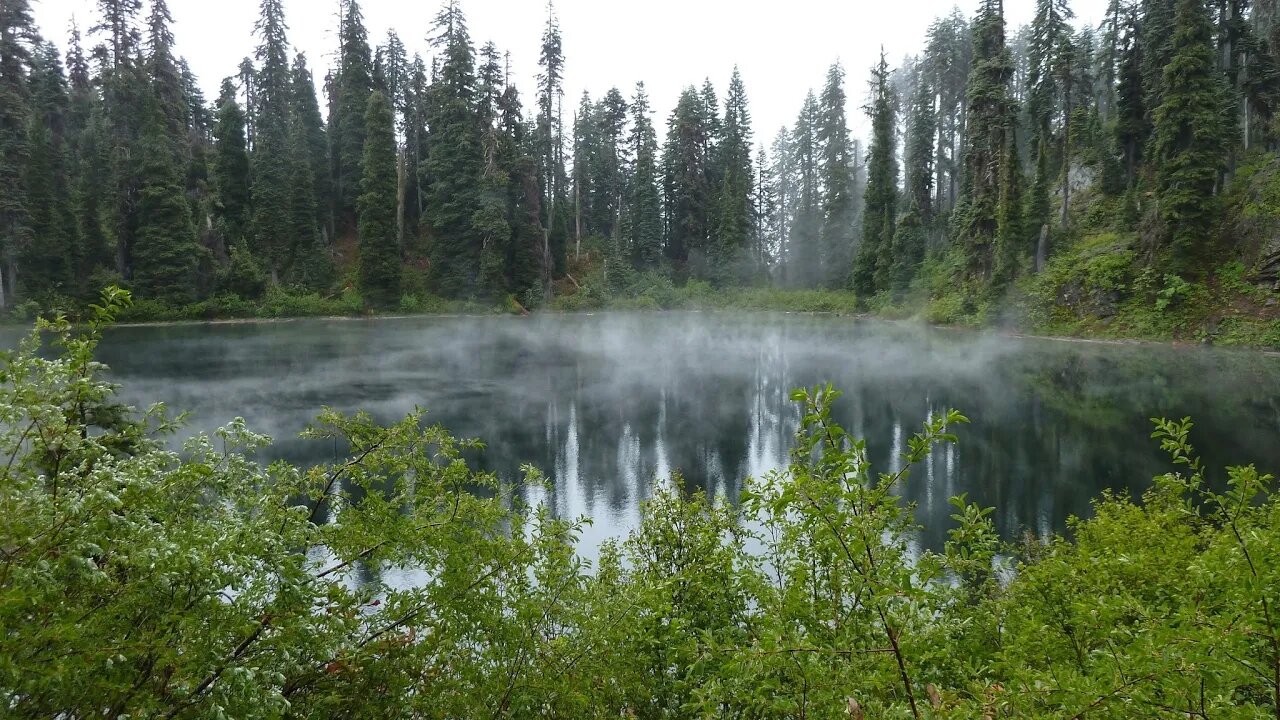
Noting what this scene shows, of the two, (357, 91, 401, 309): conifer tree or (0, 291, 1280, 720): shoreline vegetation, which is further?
(357, 91, 401, 309): conifer tree

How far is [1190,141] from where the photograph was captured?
3086 cm

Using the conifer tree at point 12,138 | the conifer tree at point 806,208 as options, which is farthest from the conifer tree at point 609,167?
the conifer tree at point 12,138

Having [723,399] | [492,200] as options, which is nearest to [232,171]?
[492,200]

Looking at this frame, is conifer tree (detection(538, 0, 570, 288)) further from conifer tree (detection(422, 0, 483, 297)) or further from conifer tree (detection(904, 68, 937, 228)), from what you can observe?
conifer tree (detection(904, 68, 937, 228))

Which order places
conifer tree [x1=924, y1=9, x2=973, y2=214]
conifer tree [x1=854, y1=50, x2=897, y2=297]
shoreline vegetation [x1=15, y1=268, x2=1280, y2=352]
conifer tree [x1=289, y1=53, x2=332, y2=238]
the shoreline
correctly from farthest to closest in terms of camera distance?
conifer tree [x1=924, y1=9, x2=973, y2=214], conifer tree [x1=854, y1=50, x2=897, y2=297], conifer tree [x1=289, y1=53, x2=332, y2=238], the shoreline, shoreline vegetation [x1=15, y1=268, x2=1280, y2=352]

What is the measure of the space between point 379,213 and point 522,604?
4575 cm

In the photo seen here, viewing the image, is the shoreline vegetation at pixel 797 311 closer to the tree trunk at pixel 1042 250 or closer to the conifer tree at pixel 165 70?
the tree trunk at pixel 1042 250

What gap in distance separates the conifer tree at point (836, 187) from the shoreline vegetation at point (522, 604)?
5545cm

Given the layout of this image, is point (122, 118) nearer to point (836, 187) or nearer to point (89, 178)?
point (89, 178)

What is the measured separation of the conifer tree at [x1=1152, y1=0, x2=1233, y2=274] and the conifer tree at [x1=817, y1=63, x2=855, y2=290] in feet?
89.0

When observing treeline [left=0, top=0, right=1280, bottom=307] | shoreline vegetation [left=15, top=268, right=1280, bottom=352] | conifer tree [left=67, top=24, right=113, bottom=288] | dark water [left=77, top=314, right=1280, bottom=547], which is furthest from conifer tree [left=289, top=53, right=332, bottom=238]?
dark water [left=77, top=314, right=1280, bottom=547]

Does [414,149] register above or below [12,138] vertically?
above

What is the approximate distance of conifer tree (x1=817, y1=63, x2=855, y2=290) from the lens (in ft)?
197

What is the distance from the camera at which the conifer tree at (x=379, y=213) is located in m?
44.9
